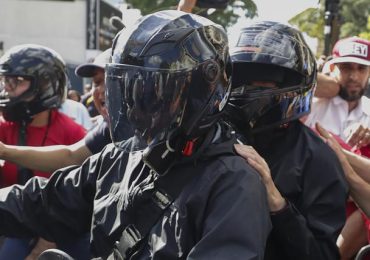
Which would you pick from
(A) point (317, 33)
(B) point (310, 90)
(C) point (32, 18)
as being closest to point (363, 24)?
(A) point (317, 33)

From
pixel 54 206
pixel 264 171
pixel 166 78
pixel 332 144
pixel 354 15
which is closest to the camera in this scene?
pixel 166 78

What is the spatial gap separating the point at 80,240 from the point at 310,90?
1060 mm

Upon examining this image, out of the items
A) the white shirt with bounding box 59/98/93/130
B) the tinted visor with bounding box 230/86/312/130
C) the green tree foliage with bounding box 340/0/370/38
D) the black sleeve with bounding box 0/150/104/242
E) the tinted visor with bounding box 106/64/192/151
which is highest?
the tinted visor with bounding box 106/64/192/151

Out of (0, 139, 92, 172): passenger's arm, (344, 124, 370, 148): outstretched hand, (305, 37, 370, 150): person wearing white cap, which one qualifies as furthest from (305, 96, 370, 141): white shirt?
(0, 139, 92, 172): passenger's arm

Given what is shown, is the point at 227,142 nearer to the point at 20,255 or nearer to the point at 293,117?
the point at 293,117

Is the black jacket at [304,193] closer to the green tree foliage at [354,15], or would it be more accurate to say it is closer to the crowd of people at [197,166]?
the crowd of people at [197,166]

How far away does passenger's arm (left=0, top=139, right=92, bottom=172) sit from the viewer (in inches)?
127

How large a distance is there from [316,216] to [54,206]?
2.90ft

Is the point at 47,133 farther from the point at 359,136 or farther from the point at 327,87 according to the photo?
the point at 327,87

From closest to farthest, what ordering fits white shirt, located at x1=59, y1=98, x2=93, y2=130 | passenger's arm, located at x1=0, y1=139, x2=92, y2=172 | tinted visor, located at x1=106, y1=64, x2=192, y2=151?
1. tinted visor, located at x1=106, y1=64, x2=192, y2=151
2. passenger's arm, located at x1=0, y1=139, x2=92, y2=172
3. white shirt, located at x1=59, y1=98, x2=93, y2=130

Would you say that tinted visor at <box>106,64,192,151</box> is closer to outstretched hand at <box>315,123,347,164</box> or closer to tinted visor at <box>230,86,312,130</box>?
tinted visor at <box>230,86,312,130</box>

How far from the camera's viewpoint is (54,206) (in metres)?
2.43

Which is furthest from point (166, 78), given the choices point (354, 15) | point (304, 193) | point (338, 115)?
point (354, 15)

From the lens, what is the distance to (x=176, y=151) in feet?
6.98
